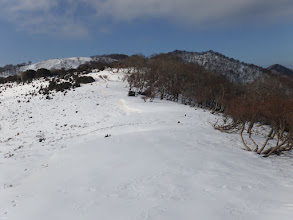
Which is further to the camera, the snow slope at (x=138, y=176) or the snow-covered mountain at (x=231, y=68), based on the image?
the snow-covered mountain at (x=231, y=68)

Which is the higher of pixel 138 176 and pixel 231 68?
pixel 231 68

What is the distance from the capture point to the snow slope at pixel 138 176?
616 cm

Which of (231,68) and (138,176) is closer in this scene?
(138,176)

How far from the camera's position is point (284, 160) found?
12492mm

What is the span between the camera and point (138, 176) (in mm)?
8555

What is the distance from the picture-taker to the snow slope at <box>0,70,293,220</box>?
243 inches

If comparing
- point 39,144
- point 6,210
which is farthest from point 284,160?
point 39,144

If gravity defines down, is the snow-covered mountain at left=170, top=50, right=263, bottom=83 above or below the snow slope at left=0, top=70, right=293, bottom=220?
above

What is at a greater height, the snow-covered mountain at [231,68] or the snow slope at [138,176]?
the snow-covered mountain at [231,68]

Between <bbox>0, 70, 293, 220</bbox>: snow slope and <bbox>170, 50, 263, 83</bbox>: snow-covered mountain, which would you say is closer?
<bbox>0, 70, 293, 220</bbox>: snow slope

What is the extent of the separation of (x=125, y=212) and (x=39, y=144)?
11.4 meters

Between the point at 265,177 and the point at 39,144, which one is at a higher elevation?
the point at 265,177

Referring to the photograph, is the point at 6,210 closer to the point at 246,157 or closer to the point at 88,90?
the point at 246,157

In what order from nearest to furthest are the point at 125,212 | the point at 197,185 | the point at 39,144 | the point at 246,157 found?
the point at 125,212 < the point at 197,185 < the point at 246,157 < the point at 39,144
